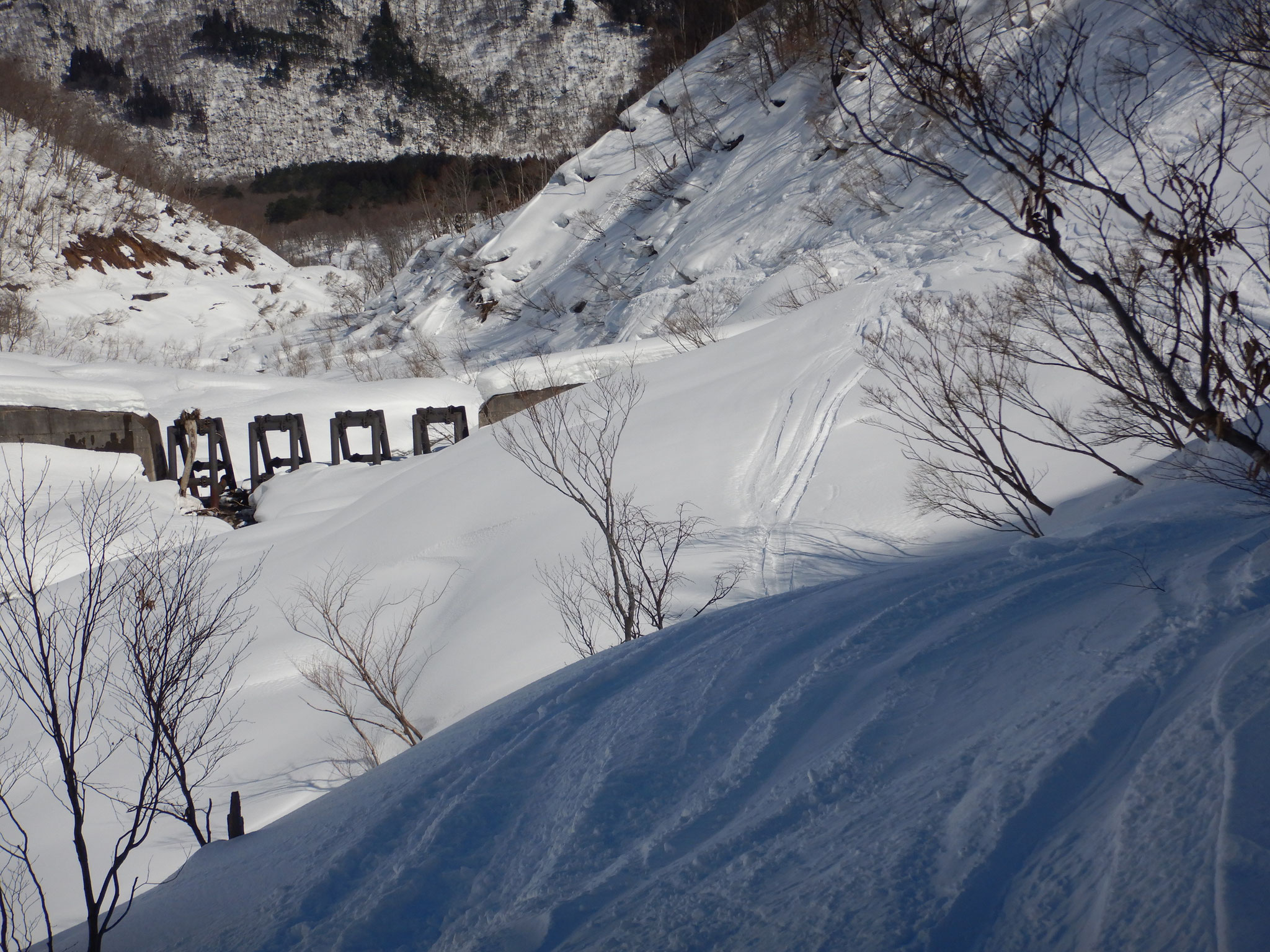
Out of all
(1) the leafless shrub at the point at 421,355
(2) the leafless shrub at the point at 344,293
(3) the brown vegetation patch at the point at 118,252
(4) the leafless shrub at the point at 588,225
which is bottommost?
(1) the leafless shrub at the point at 421,355

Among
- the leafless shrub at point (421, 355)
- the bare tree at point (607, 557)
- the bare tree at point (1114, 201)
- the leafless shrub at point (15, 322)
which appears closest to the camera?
the bare tree at point (1114, 201)

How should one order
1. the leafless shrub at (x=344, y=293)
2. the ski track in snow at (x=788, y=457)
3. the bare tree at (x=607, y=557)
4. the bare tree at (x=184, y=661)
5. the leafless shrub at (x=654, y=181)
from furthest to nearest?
the leafless shrub at (x=344, y=293)
the leafless shrub at (x=654, y=181)
the ski track in snow at (x=788, y=457)
the bare tree at (x=607, y=557)
the bare tree at (x=184, y=661)

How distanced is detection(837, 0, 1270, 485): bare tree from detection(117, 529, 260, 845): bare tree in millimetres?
6021

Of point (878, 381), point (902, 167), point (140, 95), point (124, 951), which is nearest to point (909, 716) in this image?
point (124, 951)

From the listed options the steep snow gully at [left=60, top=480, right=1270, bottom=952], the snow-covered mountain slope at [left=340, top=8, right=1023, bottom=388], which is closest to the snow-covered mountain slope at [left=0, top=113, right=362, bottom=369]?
the snow-covered mountain slope at [left=340, top=8, right=1023, bottom=388]

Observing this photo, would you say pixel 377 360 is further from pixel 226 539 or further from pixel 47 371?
pixel 226 539

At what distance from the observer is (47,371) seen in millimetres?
21078

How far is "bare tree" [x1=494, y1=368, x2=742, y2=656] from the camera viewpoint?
934 cm

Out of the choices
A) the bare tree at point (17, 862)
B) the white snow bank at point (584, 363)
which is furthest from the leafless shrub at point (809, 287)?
the bare tree at point (17, 862)

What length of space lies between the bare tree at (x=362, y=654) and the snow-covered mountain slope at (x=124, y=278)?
997 inches

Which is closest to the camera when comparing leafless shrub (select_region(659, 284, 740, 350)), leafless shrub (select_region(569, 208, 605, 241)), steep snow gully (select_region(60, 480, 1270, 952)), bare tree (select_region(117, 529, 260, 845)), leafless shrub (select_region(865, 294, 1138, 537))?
steep snow gully (select_region(60, 480, 1270, 952))

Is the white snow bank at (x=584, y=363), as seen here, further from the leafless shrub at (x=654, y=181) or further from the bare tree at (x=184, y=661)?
the leafless shrub at (x=654, y=181)

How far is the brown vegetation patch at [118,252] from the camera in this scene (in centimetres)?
3750

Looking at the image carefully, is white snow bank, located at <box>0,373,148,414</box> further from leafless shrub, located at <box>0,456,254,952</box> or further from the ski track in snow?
the ski track in snow
